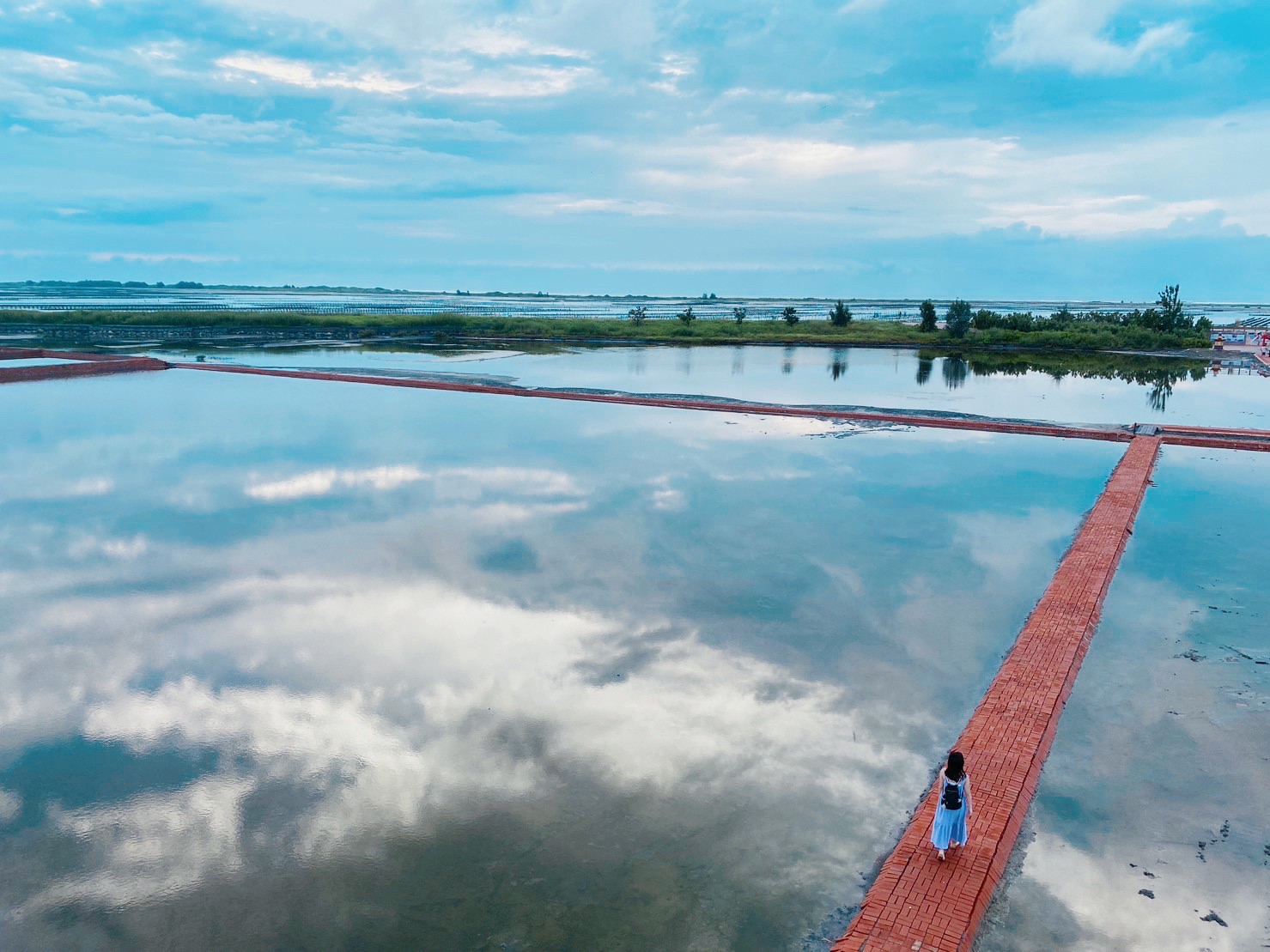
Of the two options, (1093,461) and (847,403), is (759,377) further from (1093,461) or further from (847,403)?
(1093,461)

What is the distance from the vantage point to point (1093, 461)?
1914cm

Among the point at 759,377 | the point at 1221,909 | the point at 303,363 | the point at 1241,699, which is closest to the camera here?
the point at 1221,909

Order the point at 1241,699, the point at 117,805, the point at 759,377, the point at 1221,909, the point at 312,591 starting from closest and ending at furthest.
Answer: the point at 1221,909
the point at 117,805
the point at 1241,699
the point at 312,591
the point at 759,377

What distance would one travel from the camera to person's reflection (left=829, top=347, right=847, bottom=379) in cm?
3738

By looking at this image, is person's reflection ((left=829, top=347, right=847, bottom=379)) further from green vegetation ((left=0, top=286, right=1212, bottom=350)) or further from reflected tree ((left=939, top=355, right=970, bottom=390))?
green vegetation ((left=0, top=286, right=1212, bottom=350))

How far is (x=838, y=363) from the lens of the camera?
4228cm

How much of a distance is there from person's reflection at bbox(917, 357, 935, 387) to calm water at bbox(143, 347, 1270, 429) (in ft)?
0.23

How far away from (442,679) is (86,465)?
13641 mm

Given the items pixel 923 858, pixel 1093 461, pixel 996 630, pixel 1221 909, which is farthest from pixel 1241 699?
pixel 1093 461

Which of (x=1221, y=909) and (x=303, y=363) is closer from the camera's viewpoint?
(x=1221, y=909)

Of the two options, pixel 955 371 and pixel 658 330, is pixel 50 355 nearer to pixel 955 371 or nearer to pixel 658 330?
pixel 658 330

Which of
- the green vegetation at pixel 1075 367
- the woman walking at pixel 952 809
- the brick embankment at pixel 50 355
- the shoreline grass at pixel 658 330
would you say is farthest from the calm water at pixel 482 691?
the shoreline grass at pixel 658 330

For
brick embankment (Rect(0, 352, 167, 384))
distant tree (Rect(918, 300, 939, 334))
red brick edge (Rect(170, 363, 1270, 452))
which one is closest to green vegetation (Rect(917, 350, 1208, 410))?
red brick edge (Rect(170, 363, 1270, 452))

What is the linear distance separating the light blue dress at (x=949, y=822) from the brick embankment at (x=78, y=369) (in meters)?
37.2
